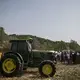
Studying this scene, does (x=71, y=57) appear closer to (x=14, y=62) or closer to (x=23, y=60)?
(x=23, y=60)

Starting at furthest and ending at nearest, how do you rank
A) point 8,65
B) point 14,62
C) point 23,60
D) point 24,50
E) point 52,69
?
point 24,50 < point 23,60 < point 52,69 < point 8,65 < point 14,62

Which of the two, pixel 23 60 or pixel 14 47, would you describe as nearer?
pixel 23 60

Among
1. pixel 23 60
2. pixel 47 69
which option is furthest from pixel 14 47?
pixel 47 69

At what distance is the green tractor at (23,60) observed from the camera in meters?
14.0

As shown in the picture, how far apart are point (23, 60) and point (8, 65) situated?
1.24 meters

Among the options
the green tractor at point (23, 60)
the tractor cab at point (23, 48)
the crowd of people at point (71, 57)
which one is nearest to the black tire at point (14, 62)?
the green tractor at point (23, 60)

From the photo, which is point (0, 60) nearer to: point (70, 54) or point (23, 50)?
point (23, 50)

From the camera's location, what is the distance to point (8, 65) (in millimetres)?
14156

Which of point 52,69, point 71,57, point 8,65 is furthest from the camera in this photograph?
point 71,57

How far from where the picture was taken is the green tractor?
14008 millimetres

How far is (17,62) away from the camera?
45.9 feet

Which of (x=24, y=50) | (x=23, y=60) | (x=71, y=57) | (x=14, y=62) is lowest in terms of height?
(x=14, y=62)

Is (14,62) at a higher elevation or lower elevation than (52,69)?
higher

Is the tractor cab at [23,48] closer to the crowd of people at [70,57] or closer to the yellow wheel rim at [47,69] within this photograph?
the yellow wheel rim at [47,69]
